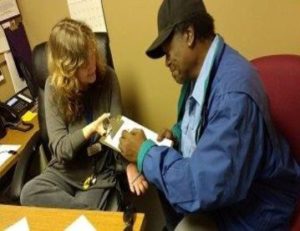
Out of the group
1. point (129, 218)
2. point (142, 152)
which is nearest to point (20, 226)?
point (129, 218)

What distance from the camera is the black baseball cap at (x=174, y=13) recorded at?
1114 millimetres

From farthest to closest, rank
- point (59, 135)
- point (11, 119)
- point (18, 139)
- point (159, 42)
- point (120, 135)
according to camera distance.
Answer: point (11, 119)
point (18, 139)
point (59, 135)
point (120, 135)
point (159, 42)

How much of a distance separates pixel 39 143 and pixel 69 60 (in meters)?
0.57

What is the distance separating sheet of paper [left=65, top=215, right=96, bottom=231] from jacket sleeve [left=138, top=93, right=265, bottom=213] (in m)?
0.30

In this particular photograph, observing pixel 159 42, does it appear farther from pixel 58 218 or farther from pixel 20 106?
pixel 20 106

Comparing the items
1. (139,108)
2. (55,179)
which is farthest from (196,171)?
(139,108)

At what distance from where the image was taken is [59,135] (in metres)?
1.73

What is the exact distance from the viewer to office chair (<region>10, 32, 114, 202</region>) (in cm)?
172

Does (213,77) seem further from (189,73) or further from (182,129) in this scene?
→ (182,129)

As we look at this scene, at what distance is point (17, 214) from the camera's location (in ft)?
4.45

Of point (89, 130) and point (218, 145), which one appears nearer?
point (218, 145)

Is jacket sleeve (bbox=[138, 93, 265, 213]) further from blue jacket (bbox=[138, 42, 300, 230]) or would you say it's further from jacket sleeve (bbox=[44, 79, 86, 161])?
jacket sleeve (bbox=[44, 79, 86, 161])

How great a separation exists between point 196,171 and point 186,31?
0.41 meters

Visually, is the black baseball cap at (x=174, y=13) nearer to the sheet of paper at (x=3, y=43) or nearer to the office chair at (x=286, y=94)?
the office chair at (x=286, y=94)
